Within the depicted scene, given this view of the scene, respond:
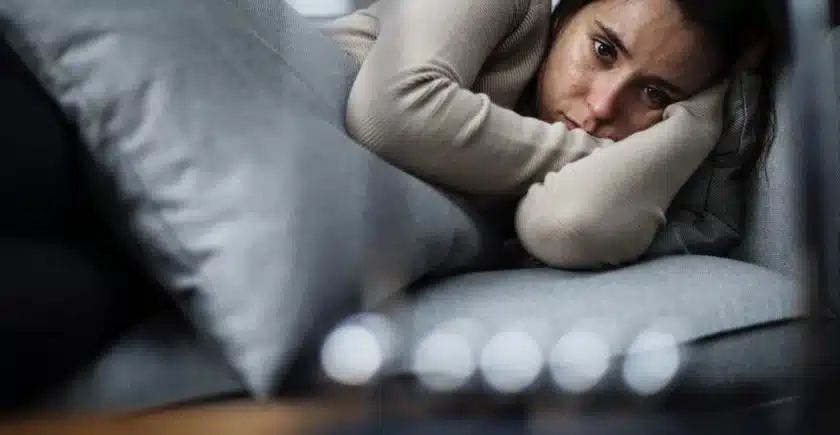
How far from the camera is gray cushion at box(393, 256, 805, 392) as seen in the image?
2.06ft

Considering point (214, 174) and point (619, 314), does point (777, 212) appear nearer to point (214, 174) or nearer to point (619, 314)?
point (619, 314)

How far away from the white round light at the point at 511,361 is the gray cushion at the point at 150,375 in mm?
166

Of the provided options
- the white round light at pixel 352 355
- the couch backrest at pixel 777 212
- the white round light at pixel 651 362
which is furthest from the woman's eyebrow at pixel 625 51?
the white round light at pixel 352 355

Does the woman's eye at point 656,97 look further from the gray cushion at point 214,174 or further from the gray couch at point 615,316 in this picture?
the gray cushion at point 214,174

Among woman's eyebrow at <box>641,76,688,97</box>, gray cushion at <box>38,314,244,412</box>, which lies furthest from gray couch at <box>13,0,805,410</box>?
woman's eyebrow at <box>641,76,688,97</box>

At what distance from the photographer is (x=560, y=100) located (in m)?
0.87

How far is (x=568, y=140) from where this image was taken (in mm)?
833

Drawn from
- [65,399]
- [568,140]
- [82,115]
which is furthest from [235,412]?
[568,140]

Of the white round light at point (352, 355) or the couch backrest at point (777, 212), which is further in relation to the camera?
the couch backrest at point (777, 212)

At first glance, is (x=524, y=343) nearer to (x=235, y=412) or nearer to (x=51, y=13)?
(x=235, y=412)

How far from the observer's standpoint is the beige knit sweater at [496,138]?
0.75 meters

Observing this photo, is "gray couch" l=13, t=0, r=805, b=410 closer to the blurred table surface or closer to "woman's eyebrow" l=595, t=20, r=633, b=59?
the blurred table surface

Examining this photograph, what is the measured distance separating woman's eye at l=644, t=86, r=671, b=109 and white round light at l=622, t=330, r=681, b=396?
304mm

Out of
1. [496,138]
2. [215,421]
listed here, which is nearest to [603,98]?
[496,138]
